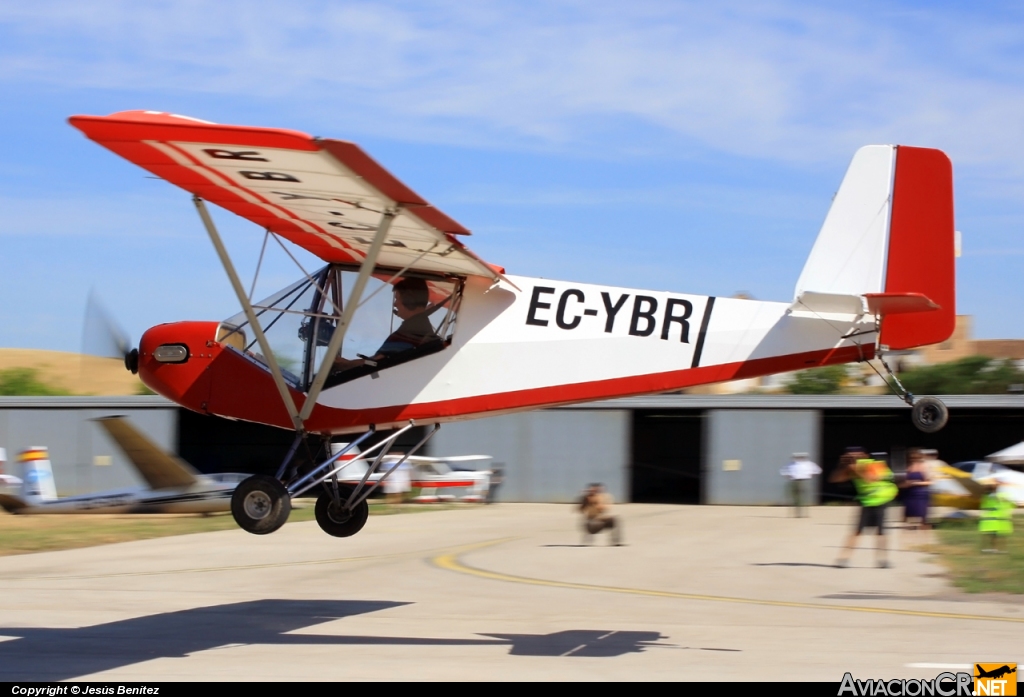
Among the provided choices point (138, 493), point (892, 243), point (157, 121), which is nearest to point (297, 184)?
point (157, 121)

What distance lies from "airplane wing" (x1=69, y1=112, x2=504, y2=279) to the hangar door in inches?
991

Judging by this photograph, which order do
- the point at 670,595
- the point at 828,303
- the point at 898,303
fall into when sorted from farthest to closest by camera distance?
the point at 670,595 < the point at 828,303 < the point at 898,303

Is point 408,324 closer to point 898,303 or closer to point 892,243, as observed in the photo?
point 898,303

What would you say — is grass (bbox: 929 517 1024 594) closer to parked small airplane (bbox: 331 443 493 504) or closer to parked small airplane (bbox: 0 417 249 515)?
parked small airplane (bbox: 331 443 493 504)

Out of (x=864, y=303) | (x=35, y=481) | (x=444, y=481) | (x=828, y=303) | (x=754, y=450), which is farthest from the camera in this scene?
(x=754, y=450)

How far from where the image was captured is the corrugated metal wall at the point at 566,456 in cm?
3488

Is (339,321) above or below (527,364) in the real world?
above

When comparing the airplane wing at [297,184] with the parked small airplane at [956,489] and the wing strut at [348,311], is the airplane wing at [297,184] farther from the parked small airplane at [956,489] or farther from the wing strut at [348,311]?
the parked small airplane at [956,489]

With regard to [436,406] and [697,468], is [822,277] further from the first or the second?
[697,468]

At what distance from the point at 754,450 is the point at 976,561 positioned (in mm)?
16847

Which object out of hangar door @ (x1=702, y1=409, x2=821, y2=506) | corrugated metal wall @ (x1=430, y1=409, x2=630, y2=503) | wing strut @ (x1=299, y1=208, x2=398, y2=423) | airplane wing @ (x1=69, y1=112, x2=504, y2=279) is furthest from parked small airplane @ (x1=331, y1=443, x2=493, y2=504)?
airplane wing @ (x1=69, y1=112, x2=504, y2=279)

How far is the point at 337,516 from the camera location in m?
11.1

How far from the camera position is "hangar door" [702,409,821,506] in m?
33.7

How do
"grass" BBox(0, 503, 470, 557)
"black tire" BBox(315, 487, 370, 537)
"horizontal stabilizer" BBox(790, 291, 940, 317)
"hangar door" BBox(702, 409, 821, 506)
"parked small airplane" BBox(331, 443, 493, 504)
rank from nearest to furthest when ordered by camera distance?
"horizontal stabilizer" BBox(790, 291, 940, 317)
"black tire" BBox(315, 487, 370, 537)
"grass" BBox(0, 503, 470, 557)
"parked small airplane" BBox(331, 443, 493, 504)
"hangar door" BBox(702, 409, 821, 506)
